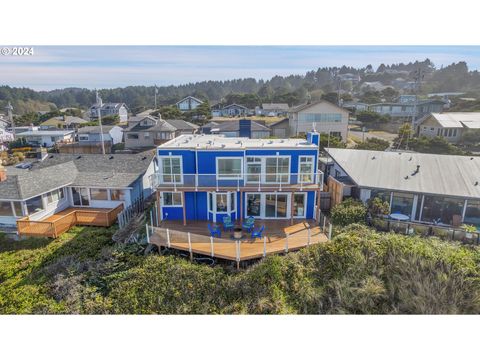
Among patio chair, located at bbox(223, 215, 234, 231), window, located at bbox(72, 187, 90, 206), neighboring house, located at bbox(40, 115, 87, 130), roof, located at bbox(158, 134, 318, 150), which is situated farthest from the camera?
neighboring house, located at bbox(40, 115, 87, 130)

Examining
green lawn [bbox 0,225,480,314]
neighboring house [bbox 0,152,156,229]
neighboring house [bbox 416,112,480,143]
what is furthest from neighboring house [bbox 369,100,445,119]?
neighboring house [bbox 0,152,156,229]

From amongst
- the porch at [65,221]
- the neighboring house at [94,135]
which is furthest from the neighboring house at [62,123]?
the porch at [65,221]

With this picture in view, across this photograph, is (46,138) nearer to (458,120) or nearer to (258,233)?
(258,233)

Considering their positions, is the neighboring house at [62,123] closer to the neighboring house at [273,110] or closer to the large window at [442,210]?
the neighboring house at [273,110]

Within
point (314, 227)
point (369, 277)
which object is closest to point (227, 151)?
point (314, 227)

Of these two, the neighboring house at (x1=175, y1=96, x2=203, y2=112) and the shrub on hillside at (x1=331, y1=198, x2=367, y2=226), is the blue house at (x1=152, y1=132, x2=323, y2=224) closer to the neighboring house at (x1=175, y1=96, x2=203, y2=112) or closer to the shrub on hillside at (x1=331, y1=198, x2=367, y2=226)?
the shrub on hillside at (x1=331, y1=198, x2=367, y2=226)

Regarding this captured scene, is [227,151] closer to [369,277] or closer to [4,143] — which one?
[369,277]

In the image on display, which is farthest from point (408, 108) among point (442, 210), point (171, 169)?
point (171, 169)
